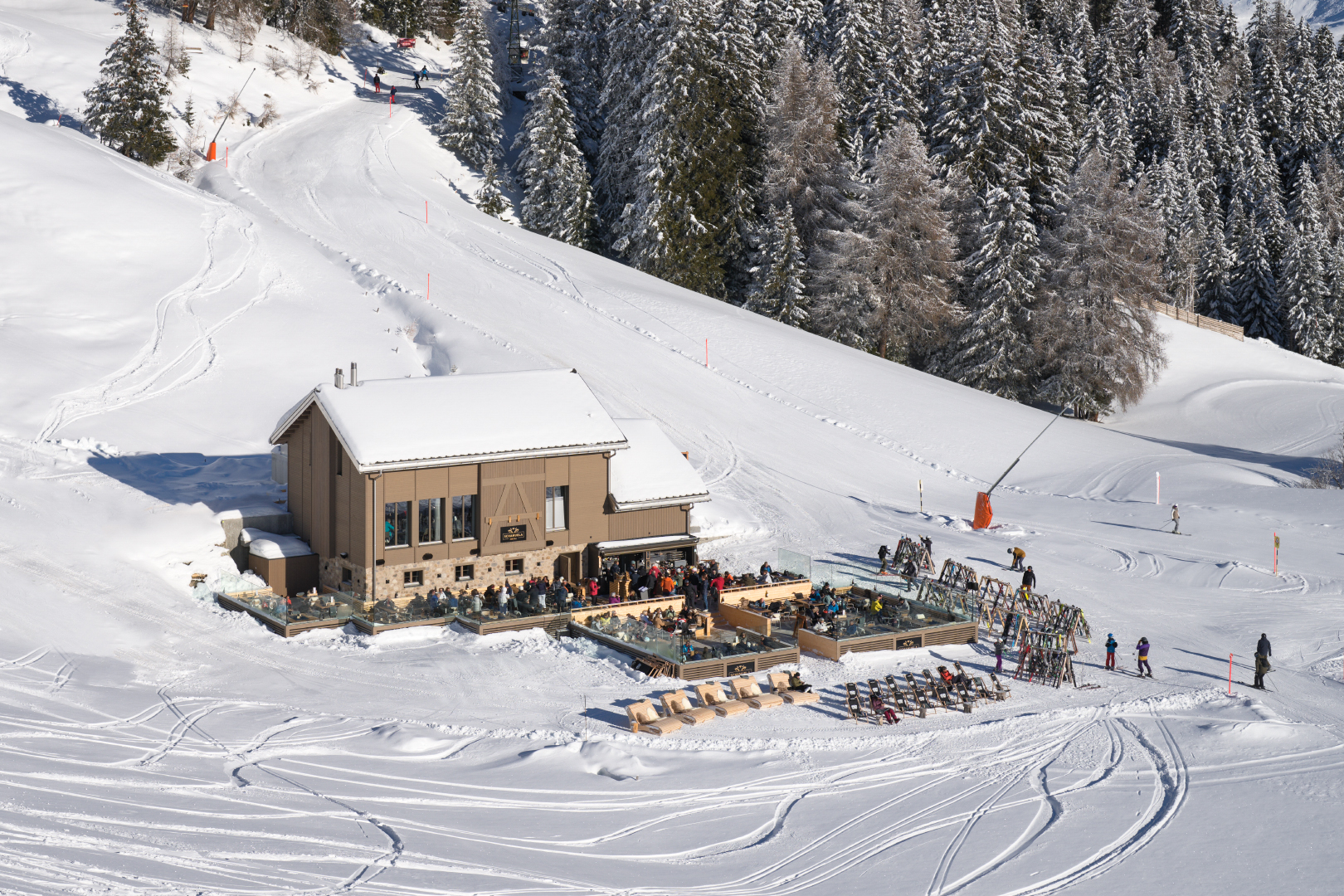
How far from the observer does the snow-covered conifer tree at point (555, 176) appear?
6619 centimetres

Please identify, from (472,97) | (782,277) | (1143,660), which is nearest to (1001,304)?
(782,277)

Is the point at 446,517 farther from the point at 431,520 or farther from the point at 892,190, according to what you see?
the point at 892,190

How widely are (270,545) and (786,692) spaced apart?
43.9 feet

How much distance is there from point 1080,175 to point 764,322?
16.7 meters

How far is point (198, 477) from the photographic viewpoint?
36.2 m

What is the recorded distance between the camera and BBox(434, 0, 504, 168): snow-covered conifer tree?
231 ft

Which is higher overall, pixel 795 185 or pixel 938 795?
pixel 795 185

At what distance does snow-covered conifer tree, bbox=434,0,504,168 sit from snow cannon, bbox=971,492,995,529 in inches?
1570

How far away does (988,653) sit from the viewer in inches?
1136

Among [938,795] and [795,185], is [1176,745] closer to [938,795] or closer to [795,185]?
[938,795]

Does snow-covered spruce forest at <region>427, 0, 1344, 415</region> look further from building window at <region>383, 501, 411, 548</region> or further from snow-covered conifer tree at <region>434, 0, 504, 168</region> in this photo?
building window at <region>383, 501, 411, 548</region>

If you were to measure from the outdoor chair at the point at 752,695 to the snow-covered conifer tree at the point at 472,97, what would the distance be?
4926 centimetres

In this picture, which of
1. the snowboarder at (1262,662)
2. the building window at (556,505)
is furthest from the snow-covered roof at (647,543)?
the snowboarder at (1262,662)

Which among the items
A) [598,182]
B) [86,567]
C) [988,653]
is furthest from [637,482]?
[598,182]
